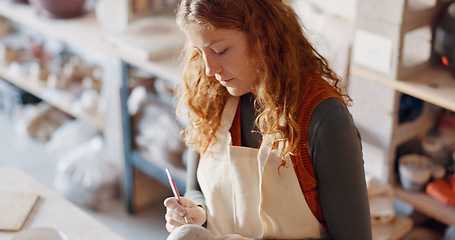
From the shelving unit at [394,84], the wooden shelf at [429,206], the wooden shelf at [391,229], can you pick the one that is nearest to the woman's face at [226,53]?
the shelving unit at [394,84]

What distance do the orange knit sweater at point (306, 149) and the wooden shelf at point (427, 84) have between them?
27.1 inches

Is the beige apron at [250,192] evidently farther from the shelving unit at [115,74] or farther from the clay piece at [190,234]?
the shelving unit at [115,74]

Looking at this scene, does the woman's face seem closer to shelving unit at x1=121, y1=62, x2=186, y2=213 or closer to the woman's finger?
the woman's finger

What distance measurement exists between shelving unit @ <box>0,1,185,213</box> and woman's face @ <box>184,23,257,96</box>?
111cm

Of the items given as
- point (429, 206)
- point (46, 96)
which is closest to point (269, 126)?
point (429, 206)

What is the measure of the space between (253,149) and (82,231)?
52 centimetres

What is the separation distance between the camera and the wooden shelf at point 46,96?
3.13 meters

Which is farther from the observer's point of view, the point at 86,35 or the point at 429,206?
the point at 86,35

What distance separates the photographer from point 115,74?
2809 millimetres

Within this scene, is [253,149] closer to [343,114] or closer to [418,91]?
[343,114]

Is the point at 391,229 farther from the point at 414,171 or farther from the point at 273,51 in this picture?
the point at 273,51

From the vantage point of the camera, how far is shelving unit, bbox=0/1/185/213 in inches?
101

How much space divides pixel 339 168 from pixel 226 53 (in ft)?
1.14

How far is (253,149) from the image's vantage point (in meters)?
1.42
